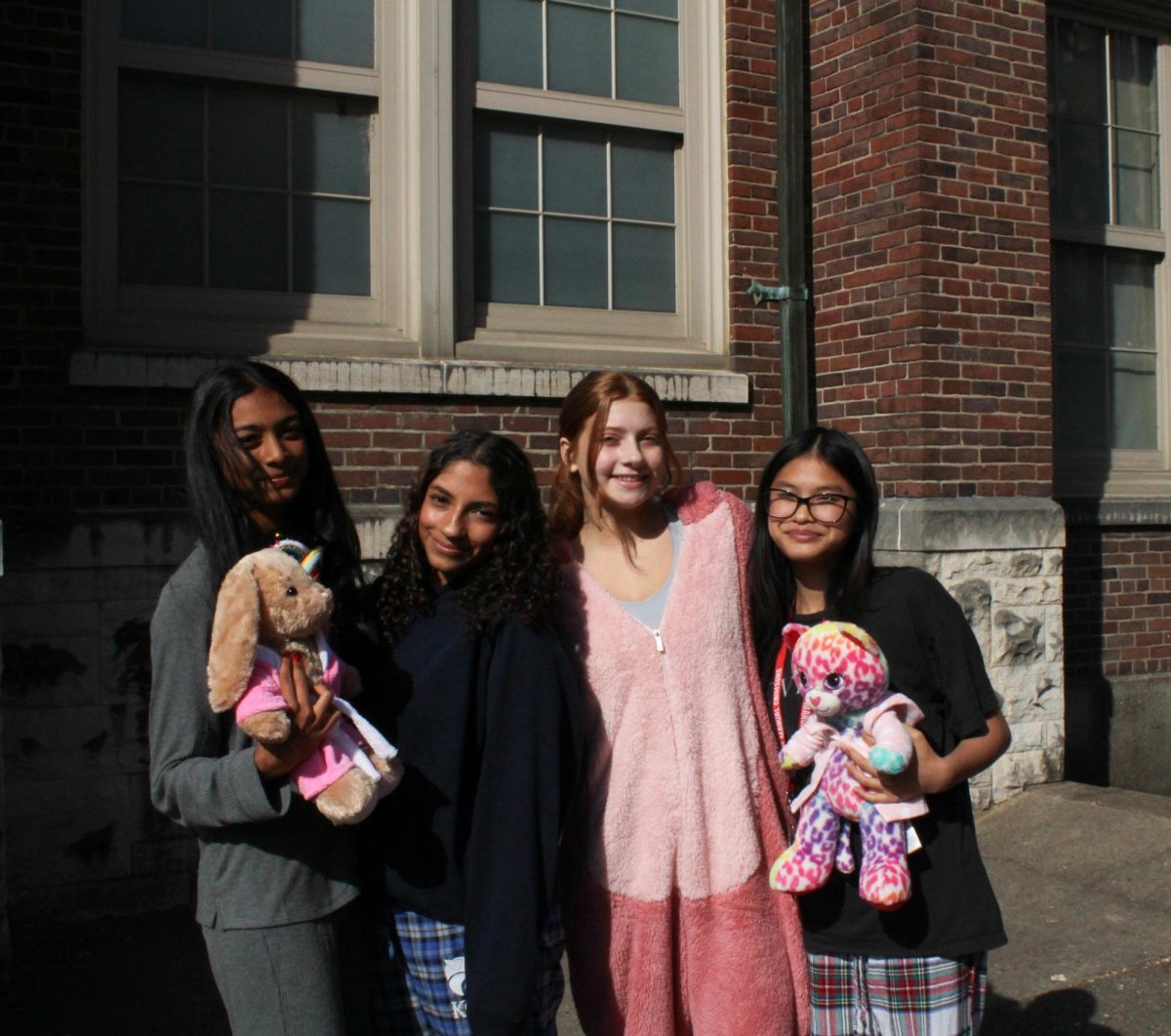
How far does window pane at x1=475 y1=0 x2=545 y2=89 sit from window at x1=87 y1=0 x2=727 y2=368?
0.4 inches

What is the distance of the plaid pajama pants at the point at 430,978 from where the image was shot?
7.56 feet

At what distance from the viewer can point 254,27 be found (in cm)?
551

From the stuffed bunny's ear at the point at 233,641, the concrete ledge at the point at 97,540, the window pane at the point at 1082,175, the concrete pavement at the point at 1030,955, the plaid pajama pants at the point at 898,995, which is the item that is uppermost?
the window pane at the point at 1082,175

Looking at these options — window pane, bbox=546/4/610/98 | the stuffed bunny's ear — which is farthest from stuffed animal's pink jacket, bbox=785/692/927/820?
window pane, bbox=546/4/610/98

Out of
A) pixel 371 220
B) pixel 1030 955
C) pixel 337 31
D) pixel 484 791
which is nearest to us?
pixel 484 791

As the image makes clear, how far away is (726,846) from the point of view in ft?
8.40

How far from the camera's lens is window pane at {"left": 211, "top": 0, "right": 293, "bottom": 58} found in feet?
17.8

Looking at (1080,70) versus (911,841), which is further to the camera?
(1080,70)

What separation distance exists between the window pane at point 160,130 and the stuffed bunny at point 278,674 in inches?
146

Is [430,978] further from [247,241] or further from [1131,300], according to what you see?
[1131,300]

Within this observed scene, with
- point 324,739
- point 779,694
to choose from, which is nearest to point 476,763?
point 324,739

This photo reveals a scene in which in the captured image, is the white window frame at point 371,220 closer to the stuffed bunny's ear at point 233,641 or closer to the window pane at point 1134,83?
the stuffed bunny's ear at point 233,641

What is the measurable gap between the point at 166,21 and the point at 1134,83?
18.4ft

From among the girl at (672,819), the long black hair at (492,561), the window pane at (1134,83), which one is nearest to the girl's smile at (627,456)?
the girl at (672,819)
